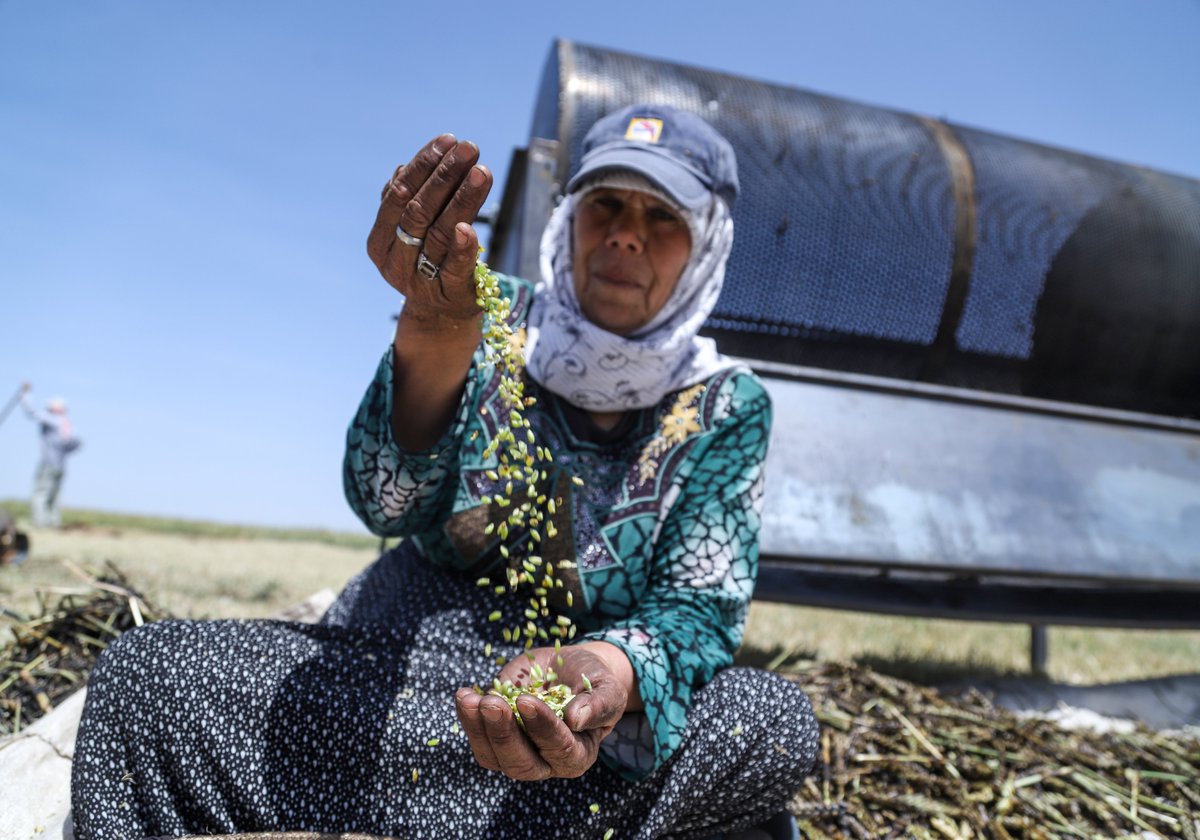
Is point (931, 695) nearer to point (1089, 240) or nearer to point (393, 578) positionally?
point (393, 578)

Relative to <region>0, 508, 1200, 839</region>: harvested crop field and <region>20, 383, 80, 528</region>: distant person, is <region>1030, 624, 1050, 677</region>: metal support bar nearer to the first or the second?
<region>0, 508, 1200, 839</region>: harvested crop field

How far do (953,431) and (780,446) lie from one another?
3.08 feet

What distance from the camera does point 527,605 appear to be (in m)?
1.98

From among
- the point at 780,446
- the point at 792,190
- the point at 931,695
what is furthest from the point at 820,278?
the point at 931,695

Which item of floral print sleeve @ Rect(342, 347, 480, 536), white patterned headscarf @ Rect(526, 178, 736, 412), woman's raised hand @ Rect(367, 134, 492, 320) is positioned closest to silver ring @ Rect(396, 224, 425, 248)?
woman's raised hand @ Rect(367, 134, 492, 320)

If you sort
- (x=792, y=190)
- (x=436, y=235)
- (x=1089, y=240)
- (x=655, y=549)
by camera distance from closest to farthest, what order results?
(x=436, y=235) → (x=655, y=549) → (x=792, y=190) → (x=1089, y=240)

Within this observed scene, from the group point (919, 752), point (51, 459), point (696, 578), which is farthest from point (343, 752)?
point (51, 459)

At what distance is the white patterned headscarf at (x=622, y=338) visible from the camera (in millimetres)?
2074

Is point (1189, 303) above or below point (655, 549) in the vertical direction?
above

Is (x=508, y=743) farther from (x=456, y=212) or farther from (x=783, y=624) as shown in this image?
(x=783, y=624)

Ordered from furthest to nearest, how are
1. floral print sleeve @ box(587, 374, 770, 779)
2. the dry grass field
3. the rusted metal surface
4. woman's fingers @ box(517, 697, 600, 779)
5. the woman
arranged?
the dry grass field, the rusted metal surface, floral print sleeve @ box(587, 374, 770, 779), the woman, woman's fingers @ box(517, 697, 600, 779)

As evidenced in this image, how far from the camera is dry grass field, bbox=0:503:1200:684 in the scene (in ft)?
13.5

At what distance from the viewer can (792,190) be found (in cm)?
403

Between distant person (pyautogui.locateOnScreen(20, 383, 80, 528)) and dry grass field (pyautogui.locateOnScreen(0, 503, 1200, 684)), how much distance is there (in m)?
4.72
